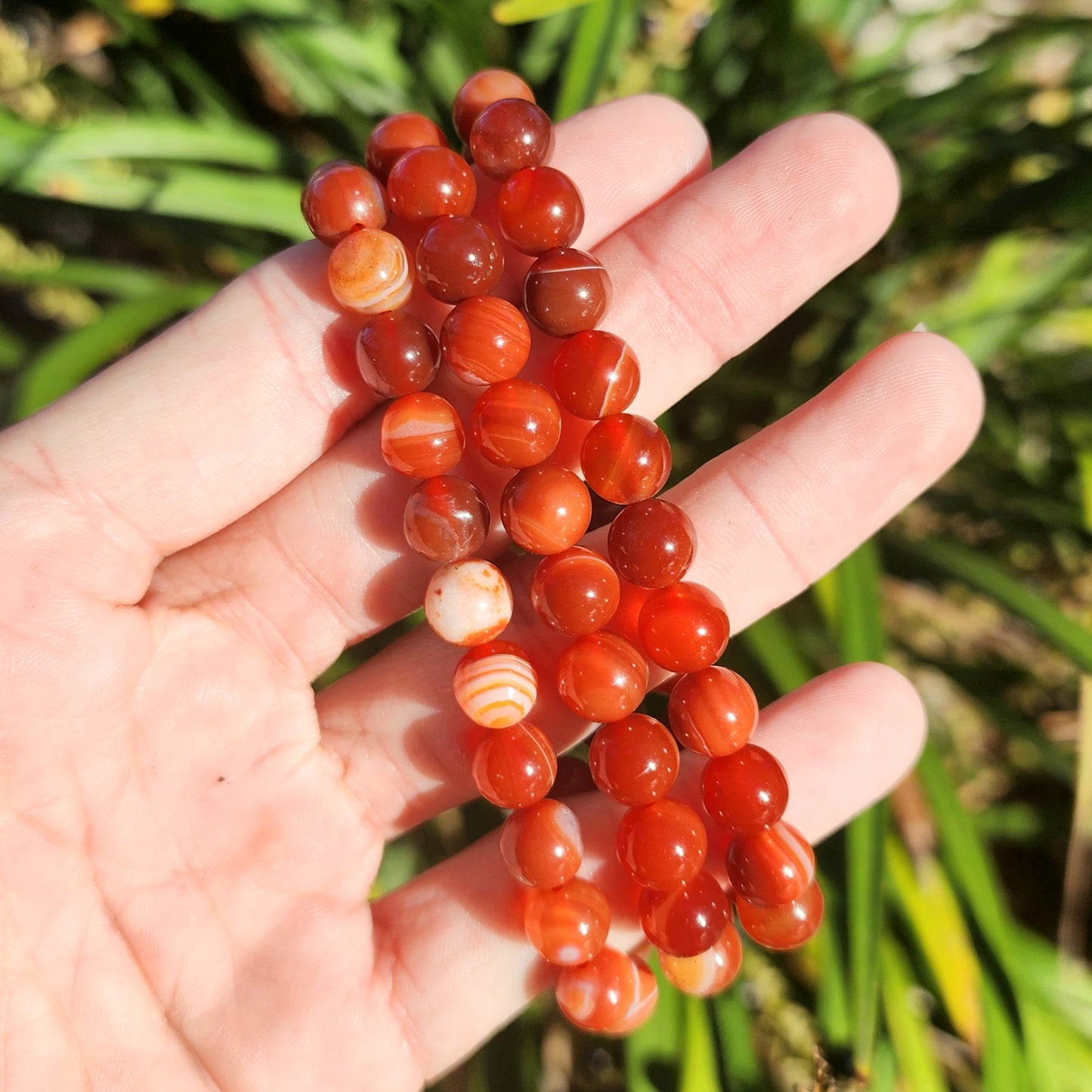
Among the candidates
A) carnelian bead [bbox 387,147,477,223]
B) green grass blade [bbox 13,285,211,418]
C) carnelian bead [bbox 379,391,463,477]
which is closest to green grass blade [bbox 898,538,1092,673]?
carnelian bead [bbox 379,391,463,477]

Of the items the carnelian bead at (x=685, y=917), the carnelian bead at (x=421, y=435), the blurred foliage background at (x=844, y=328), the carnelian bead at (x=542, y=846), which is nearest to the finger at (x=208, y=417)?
the carnelian bead at (x=421, y=435)

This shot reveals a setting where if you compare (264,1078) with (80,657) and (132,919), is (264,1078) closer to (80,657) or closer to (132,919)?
(132,919)

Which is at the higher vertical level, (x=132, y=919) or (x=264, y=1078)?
(x=132, y=919)

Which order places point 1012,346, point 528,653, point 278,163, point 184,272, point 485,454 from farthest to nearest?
1. point 184,272
2. point 1012,346
3. point 278,163
4. point 528,653
5. point 485,454

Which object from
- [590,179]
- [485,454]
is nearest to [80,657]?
[485,454]

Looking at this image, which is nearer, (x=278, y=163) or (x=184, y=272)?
(x=278, y=163)

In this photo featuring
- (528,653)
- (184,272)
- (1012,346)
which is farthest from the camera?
(184,272)

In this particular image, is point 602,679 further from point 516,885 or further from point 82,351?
point 82,351

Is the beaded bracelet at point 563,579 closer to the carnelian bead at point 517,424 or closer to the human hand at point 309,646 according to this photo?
the carnelian bead at point 517,424

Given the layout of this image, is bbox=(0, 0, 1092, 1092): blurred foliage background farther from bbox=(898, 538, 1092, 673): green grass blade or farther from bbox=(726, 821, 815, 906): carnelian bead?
bbox=(726, 821, 815, 906): carnelian bead
